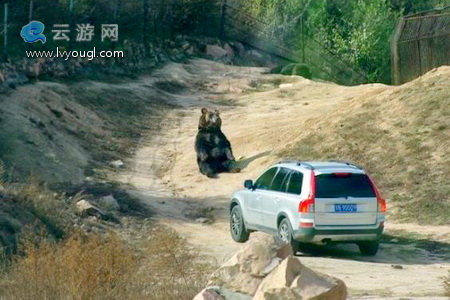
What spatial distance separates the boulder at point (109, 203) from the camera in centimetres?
2336

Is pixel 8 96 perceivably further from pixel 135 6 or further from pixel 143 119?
pixel 135 6

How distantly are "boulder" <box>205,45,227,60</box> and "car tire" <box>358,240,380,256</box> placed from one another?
33042 mm

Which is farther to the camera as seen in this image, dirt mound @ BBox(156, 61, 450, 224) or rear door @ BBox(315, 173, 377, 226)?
dirt mound @ BBox(156, 61, 450, 224)

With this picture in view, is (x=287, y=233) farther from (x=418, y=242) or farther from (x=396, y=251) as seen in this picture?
(x=418, y=242)

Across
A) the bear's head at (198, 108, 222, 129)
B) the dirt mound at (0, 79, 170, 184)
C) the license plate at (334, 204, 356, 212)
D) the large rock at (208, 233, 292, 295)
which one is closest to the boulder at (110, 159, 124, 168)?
the dirt mound at (0, 79, 170, 184)

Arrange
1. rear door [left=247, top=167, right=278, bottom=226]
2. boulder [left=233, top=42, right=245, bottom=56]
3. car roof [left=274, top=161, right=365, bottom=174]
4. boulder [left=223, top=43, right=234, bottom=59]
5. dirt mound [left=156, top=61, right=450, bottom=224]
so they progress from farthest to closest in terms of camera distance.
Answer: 1. boulder [left=233, top=42, right=245, bottom=56]
2. boulder [left=223, top=43, right=234, bottom=59]
3. dirt mound [left=156, top=61, right=450, bottom=224]
4. rear door [left=247, top=167, right=278, bottom=226]
5. car roof [left=274, top=161, right=365, bottom=174]

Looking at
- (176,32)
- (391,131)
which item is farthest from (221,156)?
(176,32)

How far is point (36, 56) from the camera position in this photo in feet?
119

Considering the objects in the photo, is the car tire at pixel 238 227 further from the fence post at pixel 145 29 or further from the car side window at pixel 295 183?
the fence post at pixel 145 29

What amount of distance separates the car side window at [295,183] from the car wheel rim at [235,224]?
2325mm

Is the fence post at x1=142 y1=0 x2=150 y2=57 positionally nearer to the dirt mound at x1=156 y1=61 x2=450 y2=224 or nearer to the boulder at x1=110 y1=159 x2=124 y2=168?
the dirt mound at x1=156 y1=61 x2=450 y2=224

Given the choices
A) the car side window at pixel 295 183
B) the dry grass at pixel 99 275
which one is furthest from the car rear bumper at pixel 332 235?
the dry grass at pixel 99 275

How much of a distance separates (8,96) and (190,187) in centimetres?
622

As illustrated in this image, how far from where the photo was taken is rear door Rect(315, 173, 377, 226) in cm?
1895
